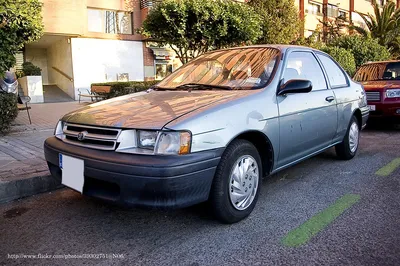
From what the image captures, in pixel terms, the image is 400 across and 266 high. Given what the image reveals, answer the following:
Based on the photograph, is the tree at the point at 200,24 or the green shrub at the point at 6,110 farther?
the tree at the point at 200,24

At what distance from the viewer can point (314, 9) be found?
1254 inches

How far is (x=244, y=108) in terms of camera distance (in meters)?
3.08

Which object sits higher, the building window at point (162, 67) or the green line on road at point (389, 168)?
the building window at point (162, 67)

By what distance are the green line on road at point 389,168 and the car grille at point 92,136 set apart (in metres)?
3.44

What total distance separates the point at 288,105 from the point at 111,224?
6.74ft

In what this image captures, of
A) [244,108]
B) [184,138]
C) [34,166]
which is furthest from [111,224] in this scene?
[34,166]

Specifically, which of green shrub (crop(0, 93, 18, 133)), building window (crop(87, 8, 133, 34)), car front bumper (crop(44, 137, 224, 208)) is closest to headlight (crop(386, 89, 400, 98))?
car front bumper (crop(44, 137, 224, 208))

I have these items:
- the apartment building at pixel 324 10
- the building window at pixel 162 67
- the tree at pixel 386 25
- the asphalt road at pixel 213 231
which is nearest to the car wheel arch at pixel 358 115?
the asphalt road at pixel 213 231

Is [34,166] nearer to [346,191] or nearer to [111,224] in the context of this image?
[111,224]

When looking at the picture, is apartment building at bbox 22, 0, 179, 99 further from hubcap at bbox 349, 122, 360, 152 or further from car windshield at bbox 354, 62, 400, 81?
hubcap at bbox 349, 122, 360, 152

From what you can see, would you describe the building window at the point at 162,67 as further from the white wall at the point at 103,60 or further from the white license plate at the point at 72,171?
the white license plate at the point at 72,171

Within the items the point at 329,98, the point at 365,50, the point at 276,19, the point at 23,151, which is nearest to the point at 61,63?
the point at 276,19

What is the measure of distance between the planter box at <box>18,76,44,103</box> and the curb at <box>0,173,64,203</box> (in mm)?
13623

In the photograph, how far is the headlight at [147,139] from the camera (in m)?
2.63
